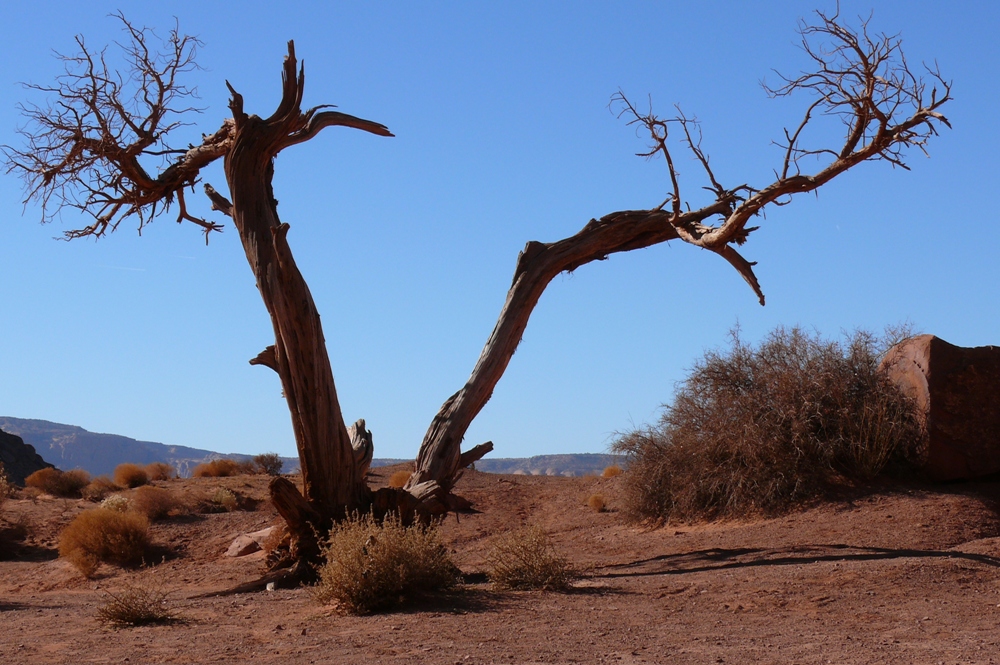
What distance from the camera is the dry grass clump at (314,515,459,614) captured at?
338 inches

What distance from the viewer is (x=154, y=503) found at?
19.3m

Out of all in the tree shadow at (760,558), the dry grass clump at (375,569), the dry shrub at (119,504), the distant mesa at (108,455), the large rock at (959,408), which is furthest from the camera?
the distant mesa at (108,455)

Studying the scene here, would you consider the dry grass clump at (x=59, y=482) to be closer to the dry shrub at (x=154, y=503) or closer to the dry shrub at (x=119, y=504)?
the dry shrub at (x=119, y=504)

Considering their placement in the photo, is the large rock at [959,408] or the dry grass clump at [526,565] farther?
the large rock at [959,408]

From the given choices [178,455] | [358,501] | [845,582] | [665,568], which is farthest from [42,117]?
[178,455]

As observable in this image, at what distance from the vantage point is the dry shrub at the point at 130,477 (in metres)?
25.8

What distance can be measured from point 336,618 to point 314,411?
3.41 metres

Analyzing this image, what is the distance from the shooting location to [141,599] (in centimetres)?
888

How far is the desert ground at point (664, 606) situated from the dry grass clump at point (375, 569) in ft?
0.59

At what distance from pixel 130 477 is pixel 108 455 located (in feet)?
345

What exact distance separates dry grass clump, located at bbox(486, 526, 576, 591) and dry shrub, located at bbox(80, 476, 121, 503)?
1667 cm

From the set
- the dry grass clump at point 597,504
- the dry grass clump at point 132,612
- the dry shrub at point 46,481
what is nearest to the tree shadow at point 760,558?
the dry grass clump at point 132,612

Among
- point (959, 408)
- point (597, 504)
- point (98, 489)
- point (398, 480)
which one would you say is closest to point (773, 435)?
point (959, 408)

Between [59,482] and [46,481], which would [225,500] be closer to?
[59,482]
